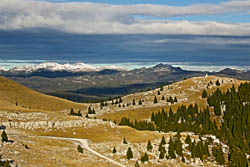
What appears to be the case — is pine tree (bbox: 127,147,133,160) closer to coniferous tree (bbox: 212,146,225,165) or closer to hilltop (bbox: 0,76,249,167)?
hilltop (bbox: 0,76,249,167)

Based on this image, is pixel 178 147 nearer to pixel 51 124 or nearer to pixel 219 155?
pixel 219 155

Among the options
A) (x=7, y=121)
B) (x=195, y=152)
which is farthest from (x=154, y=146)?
(x=7, y=121)

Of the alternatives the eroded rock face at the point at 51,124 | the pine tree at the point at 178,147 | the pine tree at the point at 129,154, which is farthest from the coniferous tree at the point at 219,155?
the eroded rock face at the point at 51,124

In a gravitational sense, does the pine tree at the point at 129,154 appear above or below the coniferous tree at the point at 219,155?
above

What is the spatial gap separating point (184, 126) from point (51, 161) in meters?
115

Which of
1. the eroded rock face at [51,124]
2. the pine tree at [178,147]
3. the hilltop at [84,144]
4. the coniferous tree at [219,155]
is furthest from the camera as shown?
the eroded rock face at [51,124]

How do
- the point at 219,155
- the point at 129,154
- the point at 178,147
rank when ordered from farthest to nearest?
the point at 219,155 → the point at 178,147 → the point at 129,154

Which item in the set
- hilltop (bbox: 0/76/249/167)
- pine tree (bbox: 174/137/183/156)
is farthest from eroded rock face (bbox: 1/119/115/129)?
pine tree (bbox: 174/137/183/156)

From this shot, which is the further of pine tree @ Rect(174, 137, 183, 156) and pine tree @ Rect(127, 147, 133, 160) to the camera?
pine tree @ Rect(174, 137, 183, 156)

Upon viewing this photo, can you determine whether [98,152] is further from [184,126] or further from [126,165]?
[184,126]

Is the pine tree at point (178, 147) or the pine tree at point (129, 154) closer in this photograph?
the pine tree at point (129, 154)

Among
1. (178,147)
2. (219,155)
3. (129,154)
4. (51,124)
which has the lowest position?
(219,155)

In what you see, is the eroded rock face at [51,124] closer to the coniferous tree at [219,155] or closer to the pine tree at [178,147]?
the pine tree at [178,147]

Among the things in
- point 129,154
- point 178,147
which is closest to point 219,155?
point 178,147
